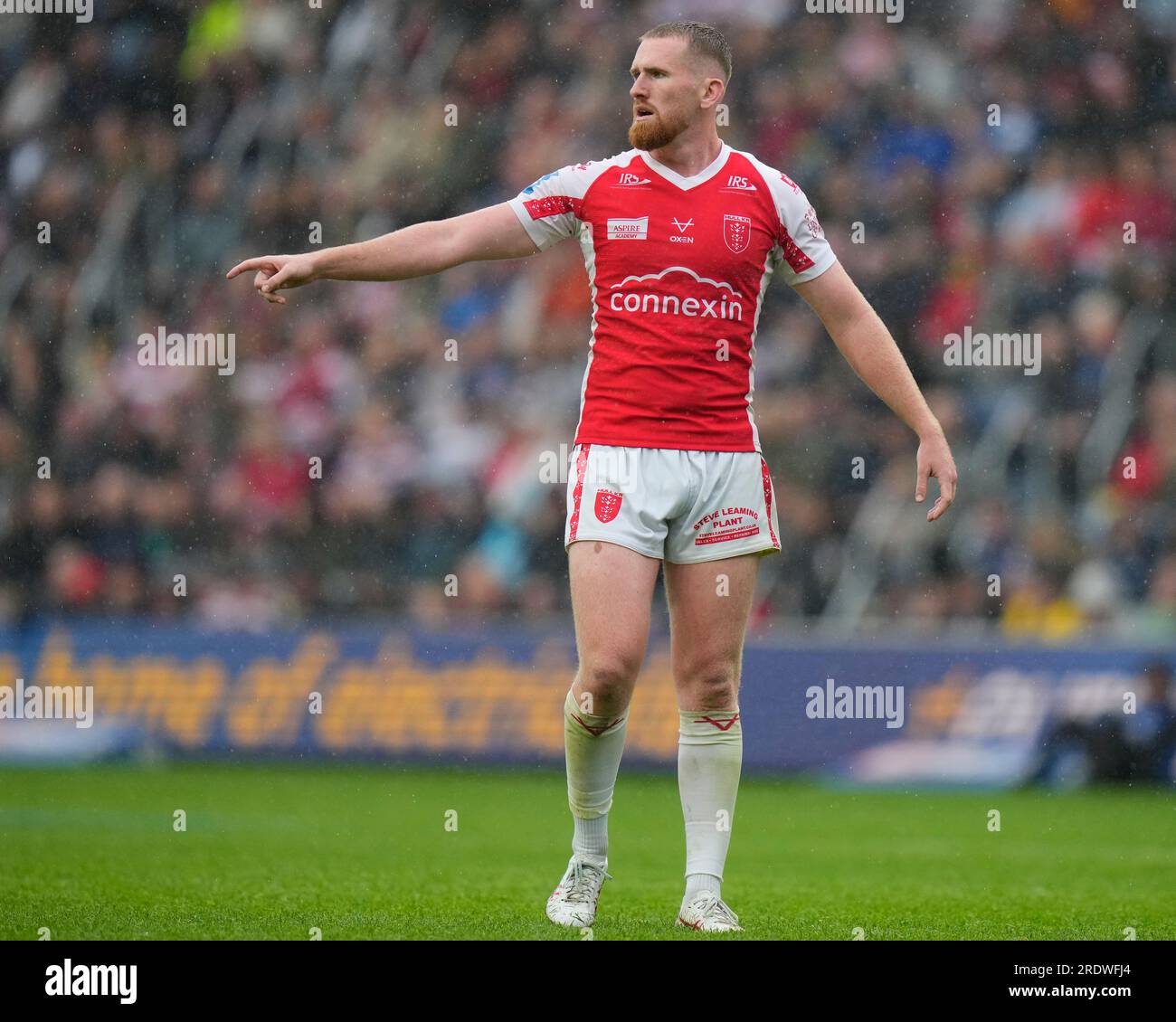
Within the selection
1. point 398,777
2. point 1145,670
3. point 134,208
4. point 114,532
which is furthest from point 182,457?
point 1145,670

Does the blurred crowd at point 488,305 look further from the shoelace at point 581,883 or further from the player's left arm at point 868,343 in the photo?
the shoelace at point 581,883

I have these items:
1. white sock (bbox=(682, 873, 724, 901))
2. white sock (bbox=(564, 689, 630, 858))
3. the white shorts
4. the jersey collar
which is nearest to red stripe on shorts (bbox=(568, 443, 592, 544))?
the white shorts

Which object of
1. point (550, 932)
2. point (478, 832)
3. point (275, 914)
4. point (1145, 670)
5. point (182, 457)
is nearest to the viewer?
point (550, 932)

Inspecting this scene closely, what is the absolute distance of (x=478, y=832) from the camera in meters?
9.18

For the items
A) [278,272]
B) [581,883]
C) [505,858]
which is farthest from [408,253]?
[505,858]

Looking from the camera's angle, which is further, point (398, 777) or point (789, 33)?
point (789, 33)

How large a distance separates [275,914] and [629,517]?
1.72 m

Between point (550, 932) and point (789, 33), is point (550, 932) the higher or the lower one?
the lower one

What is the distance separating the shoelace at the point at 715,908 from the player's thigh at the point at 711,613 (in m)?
0.64

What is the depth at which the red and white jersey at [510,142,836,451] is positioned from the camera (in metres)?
5.36

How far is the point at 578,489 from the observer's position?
17.7 feet

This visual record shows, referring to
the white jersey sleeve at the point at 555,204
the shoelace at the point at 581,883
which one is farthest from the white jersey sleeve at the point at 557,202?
the shoelace at the point at 581,883

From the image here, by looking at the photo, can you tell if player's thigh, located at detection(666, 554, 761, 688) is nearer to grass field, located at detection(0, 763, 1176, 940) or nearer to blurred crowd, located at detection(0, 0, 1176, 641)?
grass field, located at detection(0, 763, 1176, 940)

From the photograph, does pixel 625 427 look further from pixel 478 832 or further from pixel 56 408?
pixel 56 408
